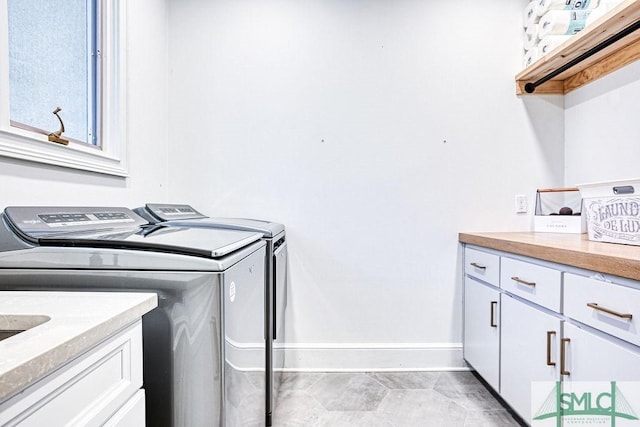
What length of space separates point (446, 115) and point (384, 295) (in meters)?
1.19

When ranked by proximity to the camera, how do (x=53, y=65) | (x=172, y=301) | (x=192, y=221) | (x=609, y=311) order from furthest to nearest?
(x=192, y=221) → (x=53, y=65) → (x=609, y=311) → (x=172, y=301)

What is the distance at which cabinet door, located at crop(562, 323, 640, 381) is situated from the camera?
106 centimetres

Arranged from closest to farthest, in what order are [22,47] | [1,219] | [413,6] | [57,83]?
[1,219] → [22,47] → [57,83] → [413,6]

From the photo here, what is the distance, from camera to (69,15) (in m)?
1.61

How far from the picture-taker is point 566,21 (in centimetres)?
197

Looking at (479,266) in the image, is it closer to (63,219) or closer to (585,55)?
(585,55)

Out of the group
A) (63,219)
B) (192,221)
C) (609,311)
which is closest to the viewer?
(609,311)

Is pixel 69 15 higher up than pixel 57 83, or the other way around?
pixel 69 15

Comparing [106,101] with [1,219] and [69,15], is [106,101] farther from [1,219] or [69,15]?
[1,219]

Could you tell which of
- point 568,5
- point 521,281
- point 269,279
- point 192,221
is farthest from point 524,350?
point 568,5

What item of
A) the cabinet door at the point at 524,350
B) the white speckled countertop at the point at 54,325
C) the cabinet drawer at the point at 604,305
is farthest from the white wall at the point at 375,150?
the white speckled countertop at the point at 54,325

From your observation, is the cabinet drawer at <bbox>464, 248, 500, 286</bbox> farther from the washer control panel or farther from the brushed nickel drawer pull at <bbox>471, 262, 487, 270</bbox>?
the washer control panel

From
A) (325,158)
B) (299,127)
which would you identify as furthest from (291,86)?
(325,158)

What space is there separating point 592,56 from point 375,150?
121cm
